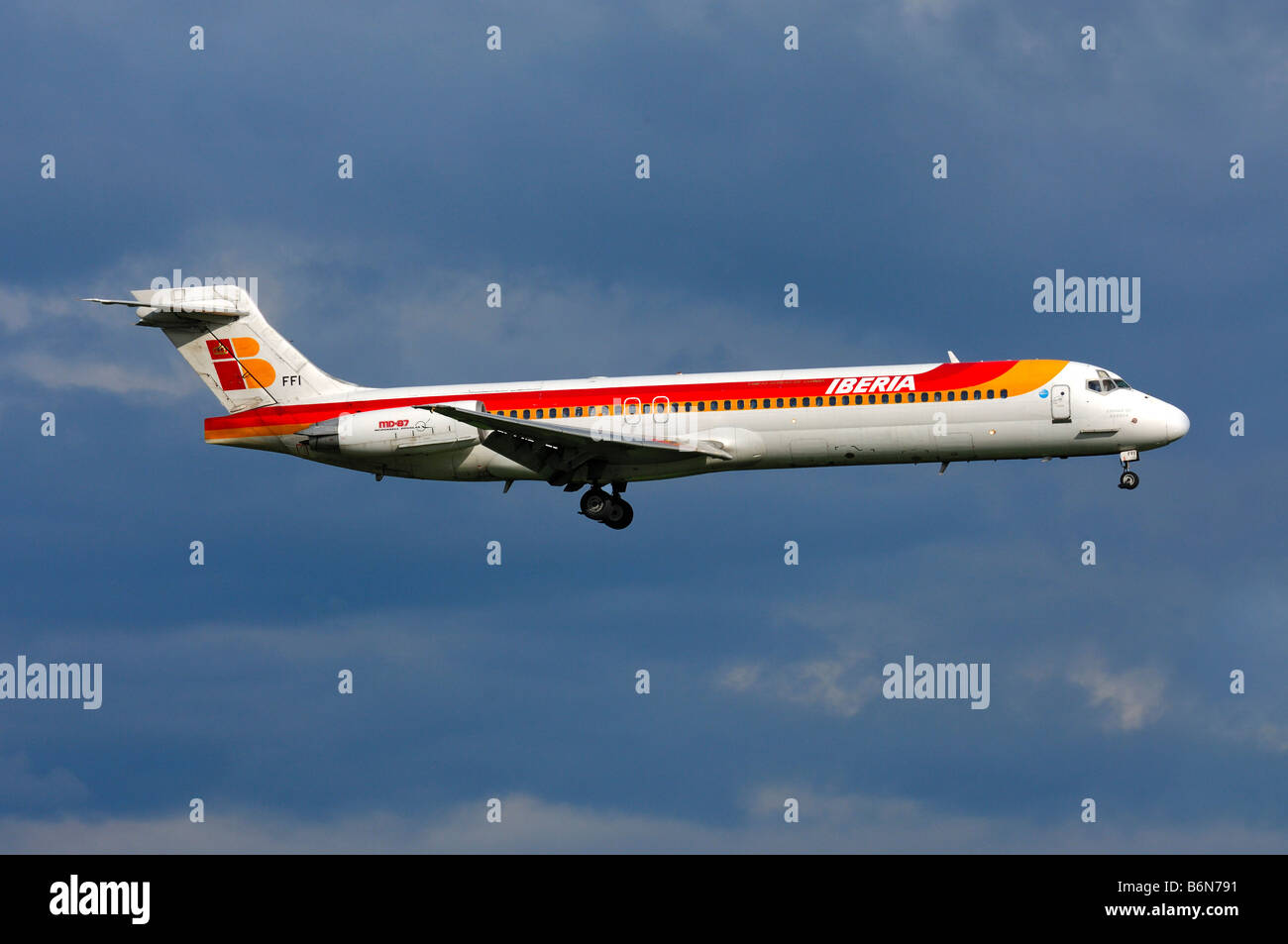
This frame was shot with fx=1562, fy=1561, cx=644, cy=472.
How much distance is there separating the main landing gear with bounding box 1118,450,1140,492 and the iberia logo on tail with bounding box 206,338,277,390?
27.3 m

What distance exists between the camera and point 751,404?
46.8 metres

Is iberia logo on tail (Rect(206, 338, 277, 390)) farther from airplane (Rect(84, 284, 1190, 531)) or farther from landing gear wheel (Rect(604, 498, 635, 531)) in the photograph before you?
landing gear wheel (Rect(604, 498, 635, 531))

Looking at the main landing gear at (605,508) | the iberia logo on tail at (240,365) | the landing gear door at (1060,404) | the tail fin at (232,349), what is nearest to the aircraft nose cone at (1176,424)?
the landing gear door at (1060,404)

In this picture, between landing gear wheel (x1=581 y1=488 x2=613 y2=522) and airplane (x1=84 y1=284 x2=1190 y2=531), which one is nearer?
airplane (x1=84 y1=284 x2=1190 y2=531)

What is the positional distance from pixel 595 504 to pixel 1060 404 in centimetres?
1445

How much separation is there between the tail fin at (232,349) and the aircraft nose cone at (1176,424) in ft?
84.9

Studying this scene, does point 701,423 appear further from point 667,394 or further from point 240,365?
point 240,365

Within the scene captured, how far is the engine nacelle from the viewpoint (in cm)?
4828

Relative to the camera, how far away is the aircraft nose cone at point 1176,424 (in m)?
46.3

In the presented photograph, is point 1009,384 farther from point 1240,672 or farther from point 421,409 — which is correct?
point 421,409

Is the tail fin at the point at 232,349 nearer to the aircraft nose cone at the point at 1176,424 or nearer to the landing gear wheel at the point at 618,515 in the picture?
the landing gear wheel at the point at 618,515

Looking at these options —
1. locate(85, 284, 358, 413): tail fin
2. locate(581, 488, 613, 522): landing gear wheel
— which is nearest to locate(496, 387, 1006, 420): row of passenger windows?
locate(581, 488, 613, 522): landing gear wheel

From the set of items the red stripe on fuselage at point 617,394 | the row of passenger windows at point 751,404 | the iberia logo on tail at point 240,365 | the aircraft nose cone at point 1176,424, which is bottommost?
the aircraft nose cone at point 1176,424
